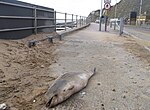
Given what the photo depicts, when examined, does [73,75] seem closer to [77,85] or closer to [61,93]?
[77,85]

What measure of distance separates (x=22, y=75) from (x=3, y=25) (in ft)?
8.59

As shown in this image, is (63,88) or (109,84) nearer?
(63,88)

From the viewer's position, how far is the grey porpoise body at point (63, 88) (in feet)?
10.5

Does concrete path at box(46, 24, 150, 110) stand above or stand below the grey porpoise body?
below

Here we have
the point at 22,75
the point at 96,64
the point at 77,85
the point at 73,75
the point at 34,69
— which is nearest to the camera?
the point at 77,85

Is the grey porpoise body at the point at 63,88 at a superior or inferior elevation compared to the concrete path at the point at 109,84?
superior

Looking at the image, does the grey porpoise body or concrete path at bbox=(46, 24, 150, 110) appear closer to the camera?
the grey porpoise body

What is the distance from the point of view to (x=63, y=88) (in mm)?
3371

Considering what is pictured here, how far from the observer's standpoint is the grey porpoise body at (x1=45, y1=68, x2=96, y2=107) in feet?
10.5

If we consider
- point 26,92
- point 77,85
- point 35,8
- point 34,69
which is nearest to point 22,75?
point 34,69

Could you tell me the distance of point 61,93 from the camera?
10.7ft

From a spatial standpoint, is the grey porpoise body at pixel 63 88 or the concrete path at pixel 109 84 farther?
the concrete path at pixel 109 84

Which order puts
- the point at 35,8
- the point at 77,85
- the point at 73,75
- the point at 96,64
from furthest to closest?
the point at 35,8
the point at 96,64
the point at 73,75
the point at 77,85

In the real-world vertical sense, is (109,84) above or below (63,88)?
below
